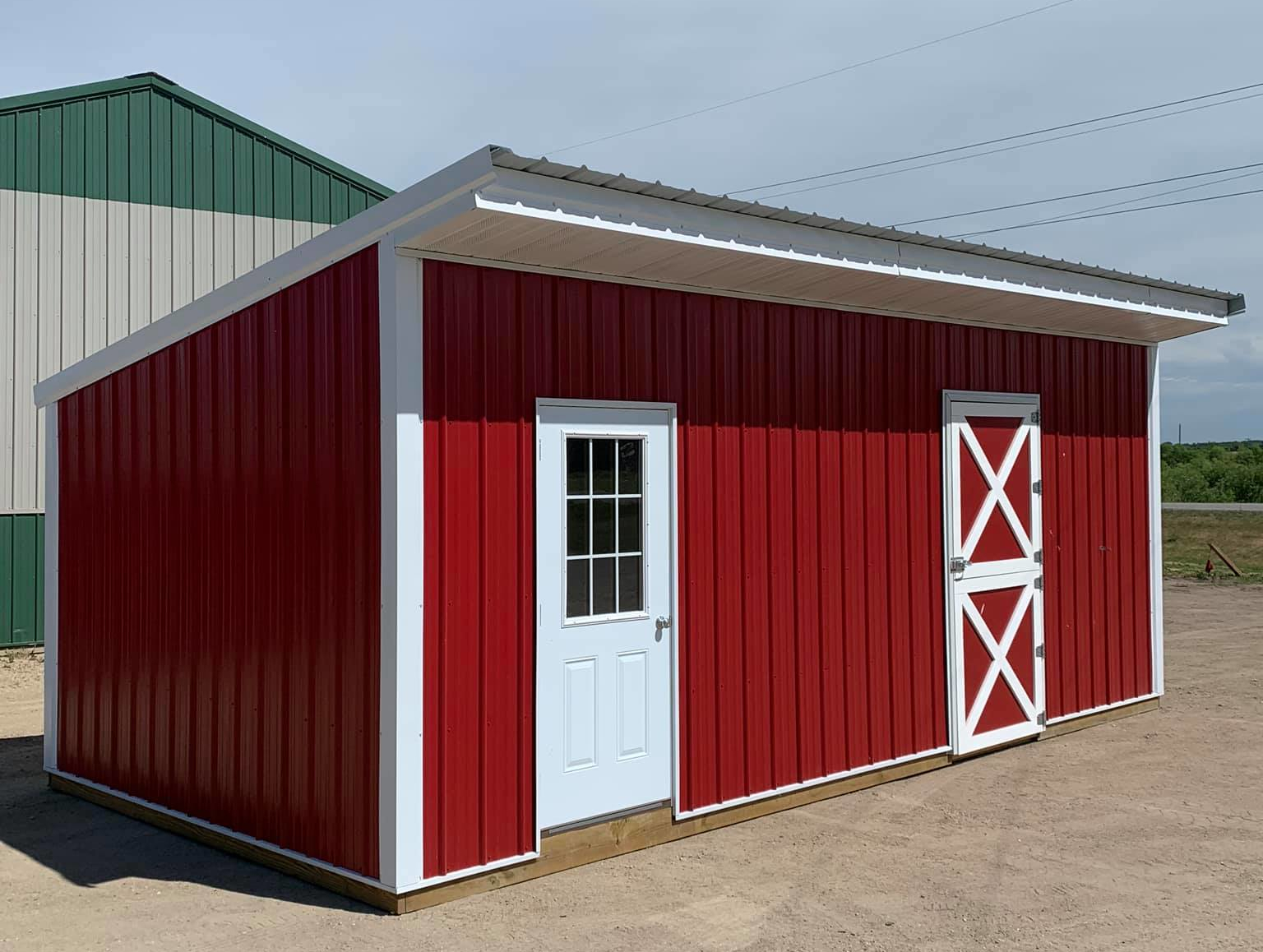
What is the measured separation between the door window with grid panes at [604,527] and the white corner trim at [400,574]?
0.86 metres

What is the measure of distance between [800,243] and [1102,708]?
189 inches

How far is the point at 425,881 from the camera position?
5000 millimetres

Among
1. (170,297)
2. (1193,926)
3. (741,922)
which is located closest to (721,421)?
(741,922)

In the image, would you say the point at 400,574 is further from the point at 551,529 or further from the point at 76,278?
the point at 76,278

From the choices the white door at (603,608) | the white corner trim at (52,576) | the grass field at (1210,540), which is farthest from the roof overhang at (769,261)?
the grass field at (1210,540)

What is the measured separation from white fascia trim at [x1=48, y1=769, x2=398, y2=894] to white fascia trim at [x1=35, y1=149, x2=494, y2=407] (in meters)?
2.54

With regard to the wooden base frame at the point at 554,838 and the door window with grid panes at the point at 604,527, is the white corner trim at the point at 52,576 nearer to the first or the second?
the wooden base frame at the point at 554,838

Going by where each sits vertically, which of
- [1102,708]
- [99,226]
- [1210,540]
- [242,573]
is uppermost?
[99,226]

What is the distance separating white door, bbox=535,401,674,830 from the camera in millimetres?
5508

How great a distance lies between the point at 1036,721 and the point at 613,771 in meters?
3.77

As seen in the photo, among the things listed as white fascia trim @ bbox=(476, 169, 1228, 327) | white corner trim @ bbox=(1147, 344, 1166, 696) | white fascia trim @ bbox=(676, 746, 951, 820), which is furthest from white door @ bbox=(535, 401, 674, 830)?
white corner trim @ bbox=(1147, 344, 1166, 696)

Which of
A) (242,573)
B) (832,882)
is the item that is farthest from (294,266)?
(832,882)

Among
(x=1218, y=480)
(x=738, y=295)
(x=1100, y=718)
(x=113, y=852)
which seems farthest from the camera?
(x=1218, y=480)

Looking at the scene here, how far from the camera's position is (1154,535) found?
927 cm
